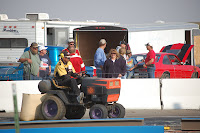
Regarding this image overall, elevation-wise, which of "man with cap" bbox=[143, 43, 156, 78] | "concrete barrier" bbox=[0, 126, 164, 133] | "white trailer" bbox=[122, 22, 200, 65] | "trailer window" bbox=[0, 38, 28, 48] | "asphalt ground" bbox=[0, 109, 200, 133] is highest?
"white trailer" bbox=[122, 22, 200, 65]

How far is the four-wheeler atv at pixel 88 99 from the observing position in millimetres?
11727

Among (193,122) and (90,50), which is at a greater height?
(90,50)

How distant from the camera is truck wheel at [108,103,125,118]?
39.1 feet

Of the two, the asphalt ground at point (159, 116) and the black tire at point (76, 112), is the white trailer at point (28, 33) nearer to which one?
the asphalt ground at point (159, 116)

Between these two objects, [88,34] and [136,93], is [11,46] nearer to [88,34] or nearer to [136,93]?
[88,34]

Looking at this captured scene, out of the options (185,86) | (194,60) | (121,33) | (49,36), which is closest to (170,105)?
(185,86)

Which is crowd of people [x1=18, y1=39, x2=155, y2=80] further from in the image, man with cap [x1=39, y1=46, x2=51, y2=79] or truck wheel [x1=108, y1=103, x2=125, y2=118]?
truck wheel [x1=108, y1=103, x2=125, y2=118]

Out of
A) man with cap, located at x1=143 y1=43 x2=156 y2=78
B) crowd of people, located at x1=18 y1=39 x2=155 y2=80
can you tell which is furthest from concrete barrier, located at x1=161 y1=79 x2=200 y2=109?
man with cap, located at x1=143 y1=43 x2=156 y2=78

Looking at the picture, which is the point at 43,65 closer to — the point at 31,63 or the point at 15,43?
the point at 31,63

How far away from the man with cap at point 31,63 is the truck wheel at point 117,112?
388cm

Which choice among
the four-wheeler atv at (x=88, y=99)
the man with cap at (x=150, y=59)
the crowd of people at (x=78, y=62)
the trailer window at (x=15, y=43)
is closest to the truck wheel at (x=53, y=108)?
the four-wheeler atv at (x=88, y=99)

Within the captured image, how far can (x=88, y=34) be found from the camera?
2423 centimetres

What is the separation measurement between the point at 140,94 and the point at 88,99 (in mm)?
3185

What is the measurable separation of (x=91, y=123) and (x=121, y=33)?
1415 centimetres
